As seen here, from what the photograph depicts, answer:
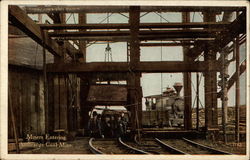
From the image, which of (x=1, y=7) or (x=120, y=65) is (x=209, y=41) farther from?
(x=1, y=7)

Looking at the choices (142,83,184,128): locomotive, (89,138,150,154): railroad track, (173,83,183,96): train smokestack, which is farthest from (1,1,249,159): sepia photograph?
(173,83,183,96): train smokestack

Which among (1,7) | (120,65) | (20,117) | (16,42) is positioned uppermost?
(16,42)

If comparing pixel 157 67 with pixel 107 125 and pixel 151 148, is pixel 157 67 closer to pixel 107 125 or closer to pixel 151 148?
pixel 151 148

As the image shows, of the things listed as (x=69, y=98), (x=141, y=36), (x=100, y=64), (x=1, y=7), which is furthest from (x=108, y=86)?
(x=1, y=7)

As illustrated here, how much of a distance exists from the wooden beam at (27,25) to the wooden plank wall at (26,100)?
1.75 metres

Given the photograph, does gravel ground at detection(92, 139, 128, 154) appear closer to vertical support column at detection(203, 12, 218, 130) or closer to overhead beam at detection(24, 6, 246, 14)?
vertical support column at detection(203, 12, 218, 130)

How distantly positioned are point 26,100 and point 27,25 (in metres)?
3.95

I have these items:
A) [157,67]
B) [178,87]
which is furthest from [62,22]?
[178,87]

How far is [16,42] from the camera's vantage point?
29.1 feet

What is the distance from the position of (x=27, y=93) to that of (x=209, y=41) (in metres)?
6.51

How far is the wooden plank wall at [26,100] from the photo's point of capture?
8430 mm

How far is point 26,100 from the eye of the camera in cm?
889

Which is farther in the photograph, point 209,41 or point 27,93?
point 27,93

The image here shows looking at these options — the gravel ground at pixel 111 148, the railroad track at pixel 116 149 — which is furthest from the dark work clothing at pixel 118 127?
the railroad track at pixel 116 149
